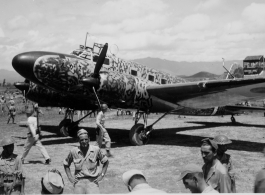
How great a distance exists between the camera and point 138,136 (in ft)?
42.9

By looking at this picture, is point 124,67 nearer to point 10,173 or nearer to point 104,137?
point 104,137

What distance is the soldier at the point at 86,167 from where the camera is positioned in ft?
16.4

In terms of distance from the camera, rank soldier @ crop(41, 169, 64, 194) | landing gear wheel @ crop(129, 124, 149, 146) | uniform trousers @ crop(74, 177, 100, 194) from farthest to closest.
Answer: landing gear wheel @ crop(129, 124, 149, 146) → uniform trousers @ crop(74, 177, 100, 194) → soldier @ crop(41, 169, 64, 194)

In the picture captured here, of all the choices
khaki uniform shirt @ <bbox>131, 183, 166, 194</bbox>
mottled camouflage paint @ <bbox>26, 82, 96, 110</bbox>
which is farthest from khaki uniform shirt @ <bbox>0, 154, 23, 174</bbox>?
mottled camouflage paint @ <bbox>26, 82, 96, 110</bbox>

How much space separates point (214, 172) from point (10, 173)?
3.00 metres

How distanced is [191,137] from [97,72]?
20.1ft

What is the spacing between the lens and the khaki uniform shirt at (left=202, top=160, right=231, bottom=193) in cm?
414

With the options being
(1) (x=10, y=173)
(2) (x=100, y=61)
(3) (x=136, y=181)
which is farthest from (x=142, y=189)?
(2) (x=100, y=61)

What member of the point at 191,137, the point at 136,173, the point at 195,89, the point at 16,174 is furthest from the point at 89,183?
the point at 191,137

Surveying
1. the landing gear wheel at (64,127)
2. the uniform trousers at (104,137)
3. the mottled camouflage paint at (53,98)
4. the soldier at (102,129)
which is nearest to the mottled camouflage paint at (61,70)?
the soldier at (102,129)

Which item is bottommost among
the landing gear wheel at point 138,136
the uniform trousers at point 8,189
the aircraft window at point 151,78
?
the landing gear wheel at point 138,136

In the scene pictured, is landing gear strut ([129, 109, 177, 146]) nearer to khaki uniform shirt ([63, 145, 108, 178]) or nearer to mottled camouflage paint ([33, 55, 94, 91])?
mottled camouflage paint ([33, 55, 94, 91])

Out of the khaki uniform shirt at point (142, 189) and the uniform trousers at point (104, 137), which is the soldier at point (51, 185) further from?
the uniform trousers at point (104, 137)

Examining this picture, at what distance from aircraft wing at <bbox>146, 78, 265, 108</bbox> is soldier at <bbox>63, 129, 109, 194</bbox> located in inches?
287
